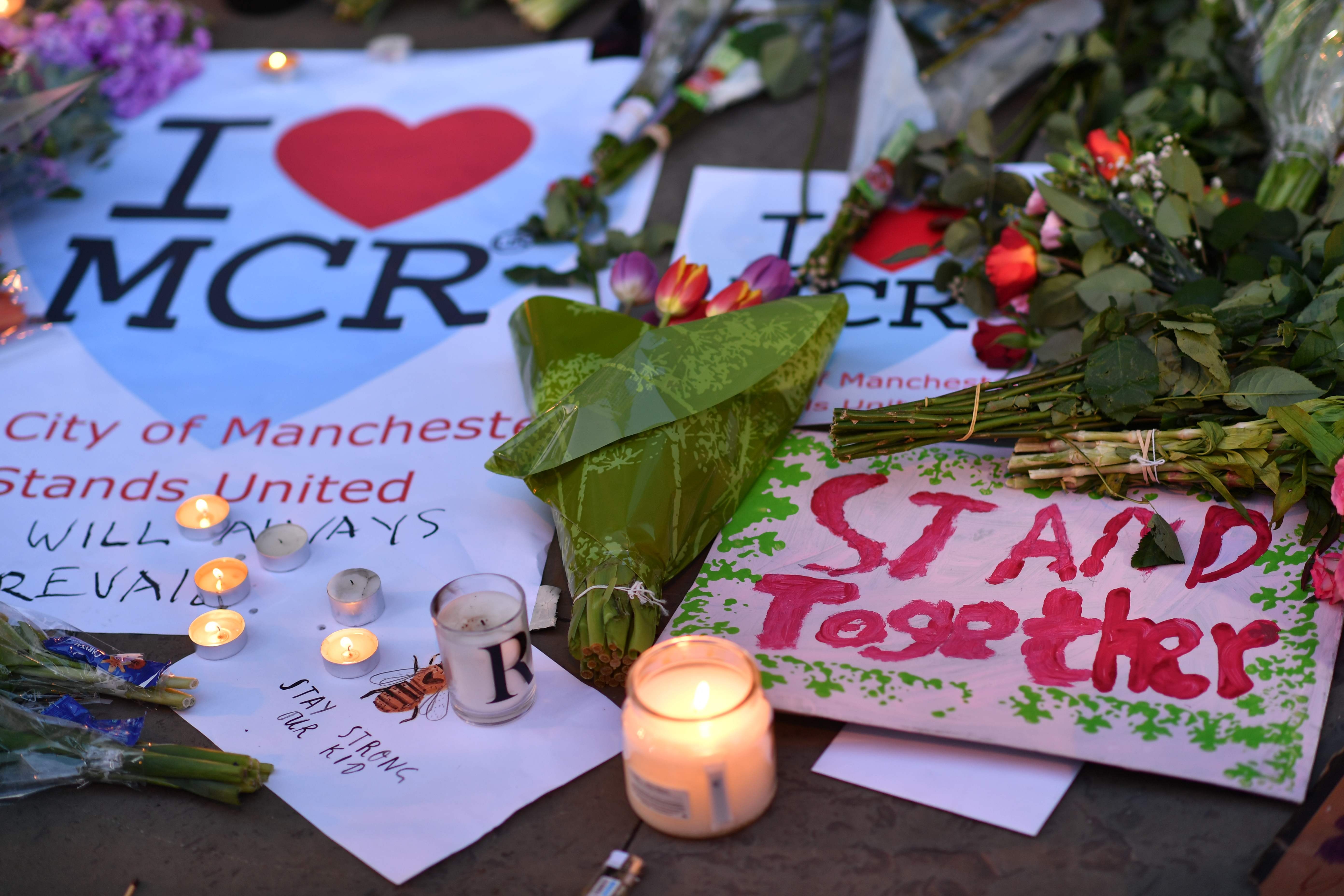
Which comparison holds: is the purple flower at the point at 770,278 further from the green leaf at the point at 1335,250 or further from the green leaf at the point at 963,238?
the green leaf at the point at 1335,250

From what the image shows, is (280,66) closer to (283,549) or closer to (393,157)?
(393,157)

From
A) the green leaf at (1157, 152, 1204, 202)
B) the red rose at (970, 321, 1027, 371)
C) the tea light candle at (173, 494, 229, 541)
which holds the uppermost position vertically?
the green leaf at (1157, 152, 1204, 202)

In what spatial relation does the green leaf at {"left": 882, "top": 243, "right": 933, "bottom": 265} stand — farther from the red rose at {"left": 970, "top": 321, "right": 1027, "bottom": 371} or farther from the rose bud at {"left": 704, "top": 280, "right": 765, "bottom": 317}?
the rose bud at {"left": 704, "top": 280, "right": 765, "bottom": 317}

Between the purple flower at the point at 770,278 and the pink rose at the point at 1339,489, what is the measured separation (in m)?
0.64

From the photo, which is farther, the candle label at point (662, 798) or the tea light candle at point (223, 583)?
the tea light candle at point (223, 583)

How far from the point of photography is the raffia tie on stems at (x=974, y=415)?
3.82 ft

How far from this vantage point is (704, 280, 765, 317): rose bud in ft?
4.31

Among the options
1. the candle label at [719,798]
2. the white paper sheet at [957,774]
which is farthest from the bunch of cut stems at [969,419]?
the candle label at [719,798]

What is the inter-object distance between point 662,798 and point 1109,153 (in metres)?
1.08

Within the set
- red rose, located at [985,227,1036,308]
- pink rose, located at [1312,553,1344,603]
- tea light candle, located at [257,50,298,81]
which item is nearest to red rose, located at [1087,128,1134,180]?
red rose, located at [985,227,1036,308]

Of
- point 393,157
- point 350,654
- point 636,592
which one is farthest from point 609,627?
point 393,157

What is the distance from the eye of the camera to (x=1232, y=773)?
894 millimetres

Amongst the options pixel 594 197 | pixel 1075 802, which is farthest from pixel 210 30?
pixel 1075 802

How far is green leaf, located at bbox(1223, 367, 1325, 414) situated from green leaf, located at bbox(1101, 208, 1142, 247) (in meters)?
0.29
